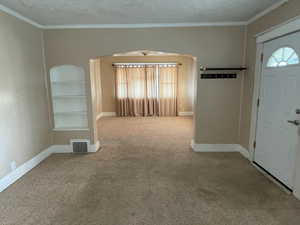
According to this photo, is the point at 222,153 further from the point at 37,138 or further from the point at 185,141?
the point at 37,138

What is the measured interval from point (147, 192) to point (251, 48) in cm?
301

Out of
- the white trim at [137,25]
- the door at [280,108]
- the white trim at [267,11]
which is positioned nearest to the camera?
the door at [280,108]

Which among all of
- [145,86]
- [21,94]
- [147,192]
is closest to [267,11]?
[147,192]

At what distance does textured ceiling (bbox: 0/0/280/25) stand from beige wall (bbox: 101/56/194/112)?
399 cm

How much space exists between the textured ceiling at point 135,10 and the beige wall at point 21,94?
0.35m

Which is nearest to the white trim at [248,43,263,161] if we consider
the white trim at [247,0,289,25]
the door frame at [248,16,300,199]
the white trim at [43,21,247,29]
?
the door frame at [248,16,300,199]

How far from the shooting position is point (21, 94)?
3.04 meters

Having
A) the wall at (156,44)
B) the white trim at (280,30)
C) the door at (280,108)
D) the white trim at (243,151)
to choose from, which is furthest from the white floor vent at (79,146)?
the white trim at (280,30)

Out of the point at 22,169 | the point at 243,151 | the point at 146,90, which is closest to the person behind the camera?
the point at 22,169

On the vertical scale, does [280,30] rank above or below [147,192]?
above

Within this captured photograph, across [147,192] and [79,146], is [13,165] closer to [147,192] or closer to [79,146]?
[79,146]

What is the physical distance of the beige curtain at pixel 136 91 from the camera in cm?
736

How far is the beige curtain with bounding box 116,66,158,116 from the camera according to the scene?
7.36 meters

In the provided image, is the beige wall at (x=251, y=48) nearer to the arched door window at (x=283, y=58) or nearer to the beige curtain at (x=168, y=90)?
the arched door window at (x=283, y=58)
